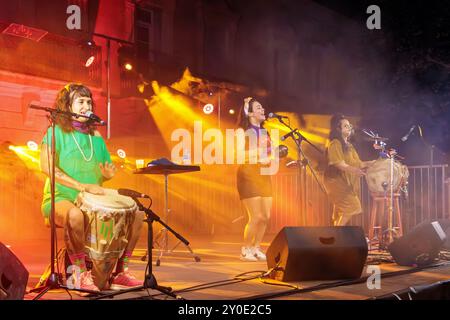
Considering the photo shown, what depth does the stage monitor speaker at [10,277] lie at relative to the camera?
12.9 feet

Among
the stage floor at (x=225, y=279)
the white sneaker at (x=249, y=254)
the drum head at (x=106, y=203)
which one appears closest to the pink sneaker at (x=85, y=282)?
the stage floor at (x=225, y=279)

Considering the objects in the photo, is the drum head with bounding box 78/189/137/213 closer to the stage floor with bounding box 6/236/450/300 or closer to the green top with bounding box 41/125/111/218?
the green top with bounding box 41/125/111/218

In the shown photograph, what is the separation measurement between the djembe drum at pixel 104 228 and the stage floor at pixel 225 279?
12.1 inches

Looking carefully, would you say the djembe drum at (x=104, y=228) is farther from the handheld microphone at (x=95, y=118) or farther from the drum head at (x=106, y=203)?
the handheld microphone at (x=95, y=118)

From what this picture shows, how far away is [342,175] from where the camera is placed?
26.6ft

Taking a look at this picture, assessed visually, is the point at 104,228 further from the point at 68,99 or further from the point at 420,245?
the point at 420,245

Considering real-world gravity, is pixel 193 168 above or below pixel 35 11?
below

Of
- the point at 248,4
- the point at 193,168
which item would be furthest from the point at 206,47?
the point at 193,168

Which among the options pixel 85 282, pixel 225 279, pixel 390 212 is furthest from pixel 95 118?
pixel 390 212

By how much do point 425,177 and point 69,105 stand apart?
9.08 metres

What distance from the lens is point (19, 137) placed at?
1361 cm
